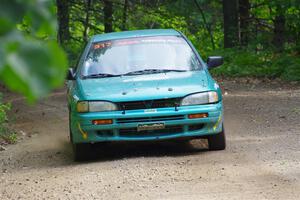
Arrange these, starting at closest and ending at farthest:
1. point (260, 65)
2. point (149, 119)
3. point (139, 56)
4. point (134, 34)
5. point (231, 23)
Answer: point (149, 119) < point (139, 56) < point (134, 34) < point (260, 65) < point (231, 23)

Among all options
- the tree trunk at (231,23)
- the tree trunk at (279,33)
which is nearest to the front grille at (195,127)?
the tree trunk at (279,33)

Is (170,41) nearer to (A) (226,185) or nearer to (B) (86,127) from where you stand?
(B) (86,127)

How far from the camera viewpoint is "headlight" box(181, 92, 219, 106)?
7.79 m

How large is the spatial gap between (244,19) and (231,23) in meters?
1.53

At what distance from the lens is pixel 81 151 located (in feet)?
26.7

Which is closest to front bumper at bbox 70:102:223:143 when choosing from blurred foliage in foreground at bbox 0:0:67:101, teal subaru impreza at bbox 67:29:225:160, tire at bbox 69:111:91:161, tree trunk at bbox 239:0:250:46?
teal subaru impreza at bbox 67:29:225:160

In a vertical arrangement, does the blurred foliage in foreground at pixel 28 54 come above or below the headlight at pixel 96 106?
above

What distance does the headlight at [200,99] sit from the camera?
7.79m

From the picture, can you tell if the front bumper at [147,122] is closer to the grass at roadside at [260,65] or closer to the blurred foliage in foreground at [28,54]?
the blurred foliage in foreground at [28,54]

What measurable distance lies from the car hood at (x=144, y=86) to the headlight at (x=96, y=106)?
0.16 feet

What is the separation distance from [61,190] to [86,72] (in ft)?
8.88

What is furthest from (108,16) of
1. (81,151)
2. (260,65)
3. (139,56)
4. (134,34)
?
(81,151)

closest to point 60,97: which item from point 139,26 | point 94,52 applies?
point 94,52

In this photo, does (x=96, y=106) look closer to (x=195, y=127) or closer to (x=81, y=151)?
(x=81, y=151)
